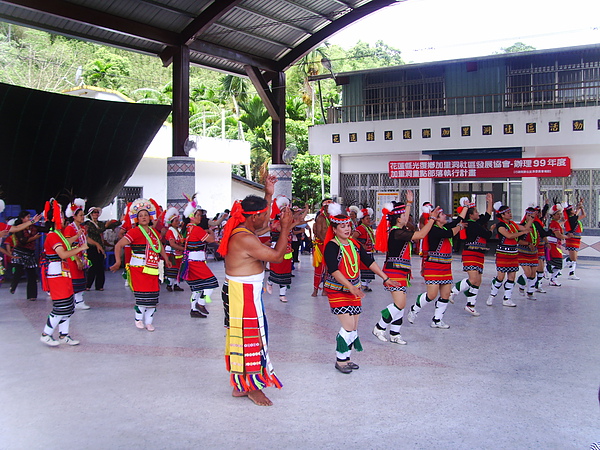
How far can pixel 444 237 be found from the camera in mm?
7586

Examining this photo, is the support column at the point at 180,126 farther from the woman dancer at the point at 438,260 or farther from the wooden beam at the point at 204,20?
the woman dancer at the point at 438,260

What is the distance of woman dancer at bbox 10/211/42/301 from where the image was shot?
33.5 ft

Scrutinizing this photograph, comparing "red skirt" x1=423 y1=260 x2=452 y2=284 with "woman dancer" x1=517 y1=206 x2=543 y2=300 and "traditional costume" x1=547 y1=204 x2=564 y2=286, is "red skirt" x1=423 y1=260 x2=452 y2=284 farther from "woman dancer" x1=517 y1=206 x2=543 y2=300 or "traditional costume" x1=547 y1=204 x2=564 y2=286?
"traditional costume" x1=547 y1=204 x2=564 y2=286

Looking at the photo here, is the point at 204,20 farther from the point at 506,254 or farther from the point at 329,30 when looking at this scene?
the point at 506,254

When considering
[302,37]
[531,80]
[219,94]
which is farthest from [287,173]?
[219,94]

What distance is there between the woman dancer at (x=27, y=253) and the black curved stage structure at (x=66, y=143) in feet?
9.65

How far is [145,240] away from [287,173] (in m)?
12.0

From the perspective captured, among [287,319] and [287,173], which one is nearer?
[287,319]

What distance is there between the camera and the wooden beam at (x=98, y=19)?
12.6m

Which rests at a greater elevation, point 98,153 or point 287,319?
point 98,153

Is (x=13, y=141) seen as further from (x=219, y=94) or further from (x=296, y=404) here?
(x=219, y=94)

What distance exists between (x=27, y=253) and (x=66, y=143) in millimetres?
4047

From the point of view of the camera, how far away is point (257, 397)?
5.01 metres

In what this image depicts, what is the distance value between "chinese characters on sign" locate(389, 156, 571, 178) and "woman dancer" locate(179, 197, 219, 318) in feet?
38.4
